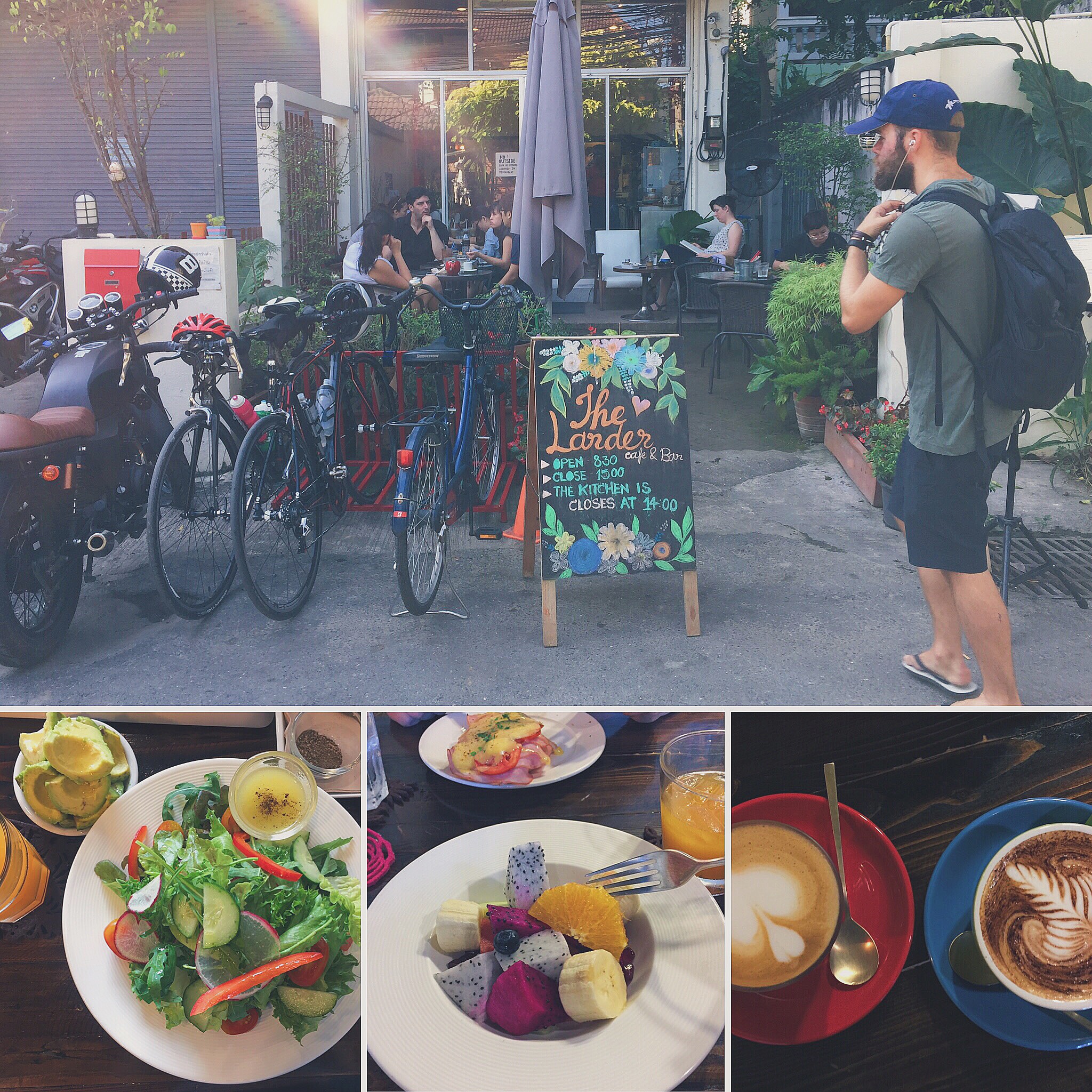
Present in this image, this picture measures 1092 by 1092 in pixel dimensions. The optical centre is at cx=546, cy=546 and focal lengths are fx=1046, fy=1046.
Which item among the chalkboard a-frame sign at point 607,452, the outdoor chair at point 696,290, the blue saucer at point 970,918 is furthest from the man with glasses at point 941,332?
the outdoor chair at point 696,290

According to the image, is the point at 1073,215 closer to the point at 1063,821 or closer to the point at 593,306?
the point at 593,306

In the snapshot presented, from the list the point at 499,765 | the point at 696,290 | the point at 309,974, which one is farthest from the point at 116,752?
the point at 696,290

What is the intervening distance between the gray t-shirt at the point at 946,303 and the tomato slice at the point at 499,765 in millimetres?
1881

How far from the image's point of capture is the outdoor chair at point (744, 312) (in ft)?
18.8

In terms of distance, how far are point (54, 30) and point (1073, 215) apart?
4.20 m

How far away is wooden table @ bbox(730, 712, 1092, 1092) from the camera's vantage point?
5.72 feet

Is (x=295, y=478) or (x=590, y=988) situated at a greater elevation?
(x=295, y=478)

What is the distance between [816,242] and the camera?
5.98 m

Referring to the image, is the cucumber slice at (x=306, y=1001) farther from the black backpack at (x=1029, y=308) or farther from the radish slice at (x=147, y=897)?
the black backpack at (x=1029, y=308)

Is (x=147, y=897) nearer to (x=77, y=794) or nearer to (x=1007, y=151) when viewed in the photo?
(x=77, y=794)

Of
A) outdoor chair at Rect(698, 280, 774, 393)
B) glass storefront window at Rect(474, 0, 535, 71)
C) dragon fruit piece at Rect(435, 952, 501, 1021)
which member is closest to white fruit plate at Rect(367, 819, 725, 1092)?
dragon fruit piece at Rect(435, 952, 501, 1021)

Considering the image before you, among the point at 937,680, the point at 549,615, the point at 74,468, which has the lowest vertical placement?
the point at 937,680

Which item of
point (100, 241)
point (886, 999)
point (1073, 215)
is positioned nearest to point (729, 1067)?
point (886, 999)

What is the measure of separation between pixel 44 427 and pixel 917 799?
2844mm
